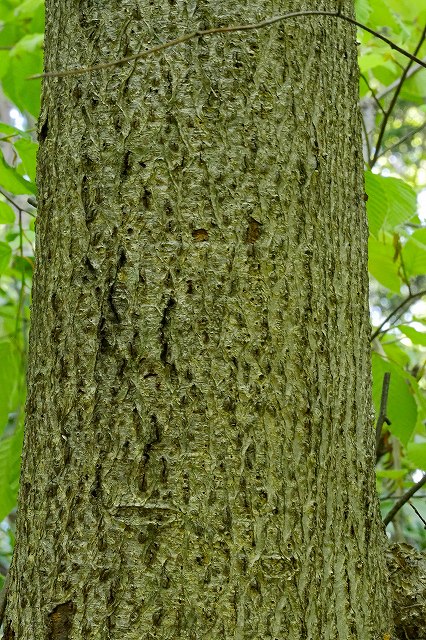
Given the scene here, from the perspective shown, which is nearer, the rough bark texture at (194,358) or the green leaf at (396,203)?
the rough bark texture at (194,358)

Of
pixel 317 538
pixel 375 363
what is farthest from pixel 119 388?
pixel 375 363

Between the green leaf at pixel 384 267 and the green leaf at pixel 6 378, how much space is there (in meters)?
0.91

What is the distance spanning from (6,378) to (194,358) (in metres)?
0.86

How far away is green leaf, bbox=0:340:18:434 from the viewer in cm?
153

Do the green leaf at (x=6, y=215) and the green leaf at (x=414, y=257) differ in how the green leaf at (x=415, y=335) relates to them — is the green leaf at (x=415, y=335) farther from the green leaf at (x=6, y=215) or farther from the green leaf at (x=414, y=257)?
the green leaf at (x=6, y=215)

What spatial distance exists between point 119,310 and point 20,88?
123cm

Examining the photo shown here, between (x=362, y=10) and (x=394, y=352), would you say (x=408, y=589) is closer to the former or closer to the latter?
(x=394, y=352)

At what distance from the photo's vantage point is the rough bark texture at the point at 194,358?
0.81m

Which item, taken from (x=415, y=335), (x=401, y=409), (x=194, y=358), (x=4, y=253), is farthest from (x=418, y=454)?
(x=4, y=253)

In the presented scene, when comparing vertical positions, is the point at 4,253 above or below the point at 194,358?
above

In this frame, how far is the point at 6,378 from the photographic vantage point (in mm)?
A: 1550

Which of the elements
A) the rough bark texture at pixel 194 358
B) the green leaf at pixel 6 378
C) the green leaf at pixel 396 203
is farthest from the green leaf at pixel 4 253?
the green leaf at pixel 396 203

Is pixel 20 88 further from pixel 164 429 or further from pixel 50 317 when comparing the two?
pixel 164 429

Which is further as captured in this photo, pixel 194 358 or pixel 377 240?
pixel 377 240
